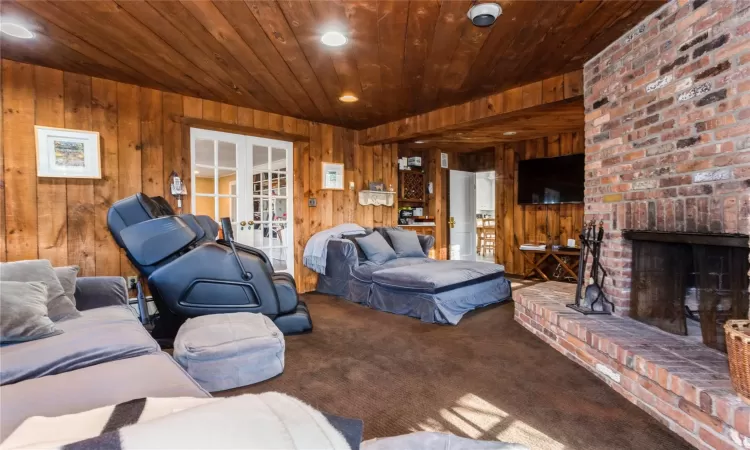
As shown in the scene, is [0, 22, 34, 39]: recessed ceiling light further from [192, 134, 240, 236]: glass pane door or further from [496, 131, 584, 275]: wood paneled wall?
[496, 131, 584, 275]: wood paneled wall

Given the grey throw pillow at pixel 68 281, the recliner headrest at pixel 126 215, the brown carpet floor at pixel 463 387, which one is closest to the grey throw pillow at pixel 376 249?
the brown carpet floor at pixel 463 387

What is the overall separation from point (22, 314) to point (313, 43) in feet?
7.55

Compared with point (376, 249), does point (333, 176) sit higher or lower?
higher

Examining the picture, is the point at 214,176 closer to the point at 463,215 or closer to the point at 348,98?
the point at 348,98

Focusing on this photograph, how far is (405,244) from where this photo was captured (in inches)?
198

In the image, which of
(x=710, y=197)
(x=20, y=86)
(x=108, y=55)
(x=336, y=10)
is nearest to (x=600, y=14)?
(x=710, y=197)

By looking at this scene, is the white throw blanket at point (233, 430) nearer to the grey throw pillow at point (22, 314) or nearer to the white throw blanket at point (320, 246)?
the grey throw pillow at point (22, 314)

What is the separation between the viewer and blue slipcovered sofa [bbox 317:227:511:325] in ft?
11.7

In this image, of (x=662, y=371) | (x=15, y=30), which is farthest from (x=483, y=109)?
(x=15, y=30)

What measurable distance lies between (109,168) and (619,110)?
4.31 meters

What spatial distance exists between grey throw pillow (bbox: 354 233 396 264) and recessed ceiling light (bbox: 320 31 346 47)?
97.0 inches

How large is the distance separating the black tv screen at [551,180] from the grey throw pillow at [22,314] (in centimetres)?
581

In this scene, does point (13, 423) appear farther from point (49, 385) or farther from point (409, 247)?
point (409, 247)

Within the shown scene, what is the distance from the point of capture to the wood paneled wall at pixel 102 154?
3.08 metres
